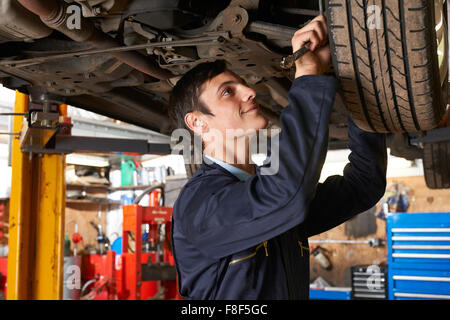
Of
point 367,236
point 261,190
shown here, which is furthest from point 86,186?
point 261,190

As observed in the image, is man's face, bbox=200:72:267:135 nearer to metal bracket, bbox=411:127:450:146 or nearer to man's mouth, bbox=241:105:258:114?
man's mouth, bbox=241:105:258:114

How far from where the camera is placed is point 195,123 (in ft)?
4.05

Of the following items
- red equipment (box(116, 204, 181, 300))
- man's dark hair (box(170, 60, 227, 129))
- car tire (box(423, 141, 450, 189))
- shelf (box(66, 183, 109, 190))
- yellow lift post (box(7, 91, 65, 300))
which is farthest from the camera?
shelf (box(66, 183, 109, 190))

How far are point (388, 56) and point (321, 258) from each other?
4.50 m

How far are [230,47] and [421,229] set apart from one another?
306 centimetres

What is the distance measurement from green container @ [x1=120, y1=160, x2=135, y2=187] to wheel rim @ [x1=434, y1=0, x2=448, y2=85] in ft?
20.1

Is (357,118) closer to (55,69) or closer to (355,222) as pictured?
(55,69)

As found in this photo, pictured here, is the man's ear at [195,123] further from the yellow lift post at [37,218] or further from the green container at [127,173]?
the green container at [127,173]

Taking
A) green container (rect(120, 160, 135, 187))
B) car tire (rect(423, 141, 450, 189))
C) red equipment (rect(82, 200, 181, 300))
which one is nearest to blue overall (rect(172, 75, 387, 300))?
car tire (rect(423, 141, 450, 189))

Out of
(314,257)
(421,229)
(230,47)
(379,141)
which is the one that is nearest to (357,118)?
(379,141)

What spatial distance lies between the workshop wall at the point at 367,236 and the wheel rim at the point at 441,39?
13.2 ft

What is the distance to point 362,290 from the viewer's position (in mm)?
4457

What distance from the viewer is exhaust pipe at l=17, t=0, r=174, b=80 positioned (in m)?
1.21

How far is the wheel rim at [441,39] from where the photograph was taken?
3.18ft
